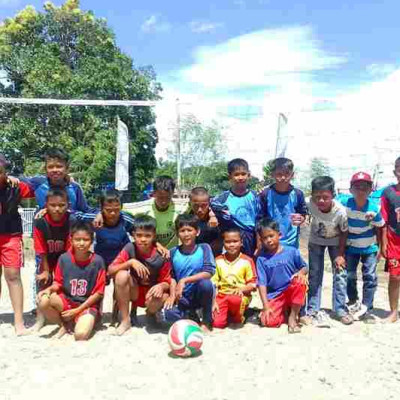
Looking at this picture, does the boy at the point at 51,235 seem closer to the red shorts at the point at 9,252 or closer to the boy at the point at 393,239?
the red shorts at the point at 9,252

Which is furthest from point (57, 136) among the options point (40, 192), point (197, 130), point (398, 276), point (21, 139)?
point (398, 276)

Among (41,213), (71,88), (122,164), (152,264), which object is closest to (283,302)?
(152,264)

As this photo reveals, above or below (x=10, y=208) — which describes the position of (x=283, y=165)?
above

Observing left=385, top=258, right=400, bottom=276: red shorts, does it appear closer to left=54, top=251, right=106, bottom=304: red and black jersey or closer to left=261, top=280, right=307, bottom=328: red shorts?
left=261, top=280, right=307, bottom=328: red shorts

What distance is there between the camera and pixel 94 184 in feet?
59.6

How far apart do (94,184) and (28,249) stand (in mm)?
5792

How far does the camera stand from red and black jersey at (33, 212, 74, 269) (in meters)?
4.59

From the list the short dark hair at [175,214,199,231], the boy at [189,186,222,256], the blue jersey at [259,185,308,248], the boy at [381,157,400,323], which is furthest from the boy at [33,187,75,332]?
the boy at [381,157,400,323]

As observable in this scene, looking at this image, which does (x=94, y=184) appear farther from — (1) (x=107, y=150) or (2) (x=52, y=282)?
(2) (x=52, y=282)

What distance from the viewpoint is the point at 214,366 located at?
3.58 m

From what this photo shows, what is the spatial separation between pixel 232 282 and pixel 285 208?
0.93 meters

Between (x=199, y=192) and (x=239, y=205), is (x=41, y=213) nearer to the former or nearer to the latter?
(x=199, y=192)

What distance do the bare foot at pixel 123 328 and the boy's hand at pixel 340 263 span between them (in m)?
2.19

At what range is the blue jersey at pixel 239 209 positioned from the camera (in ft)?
16.2
